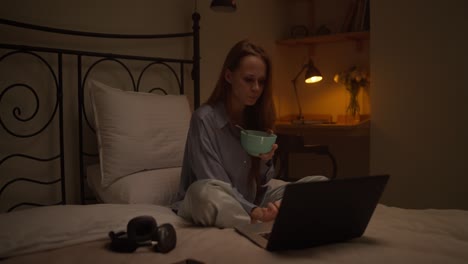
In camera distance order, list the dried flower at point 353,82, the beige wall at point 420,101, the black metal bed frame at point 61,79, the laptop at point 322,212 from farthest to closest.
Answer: the dried flower at point 353,82 < the beige wall at point 420,101 < the black metal bed frame at point 61,79 < the laptop at point 322,212

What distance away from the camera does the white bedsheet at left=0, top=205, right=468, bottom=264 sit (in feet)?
3.06

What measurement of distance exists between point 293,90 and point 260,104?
73.2 inches

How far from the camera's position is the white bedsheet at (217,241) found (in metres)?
0.93

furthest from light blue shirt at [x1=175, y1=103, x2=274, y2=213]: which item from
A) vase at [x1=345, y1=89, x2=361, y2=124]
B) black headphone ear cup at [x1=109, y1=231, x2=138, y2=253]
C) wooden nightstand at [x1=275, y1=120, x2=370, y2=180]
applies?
vase at [x1=345, y1=89, x2=361, y2=124]

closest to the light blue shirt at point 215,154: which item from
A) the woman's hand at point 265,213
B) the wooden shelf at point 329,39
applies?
the woman's hand at point 265,213

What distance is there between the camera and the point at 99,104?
1769 millimetres

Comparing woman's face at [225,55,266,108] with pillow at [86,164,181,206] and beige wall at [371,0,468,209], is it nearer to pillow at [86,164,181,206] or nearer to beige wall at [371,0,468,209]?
pillow at [86,164,181,206]

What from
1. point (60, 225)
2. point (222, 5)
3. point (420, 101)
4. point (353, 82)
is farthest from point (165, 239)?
point (353, 82)

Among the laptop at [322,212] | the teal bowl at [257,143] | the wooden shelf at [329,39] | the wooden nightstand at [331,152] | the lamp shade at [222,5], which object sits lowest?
Answer: the wooden nightstand at [331,152]

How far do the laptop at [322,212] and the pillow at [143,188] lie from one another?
619mm

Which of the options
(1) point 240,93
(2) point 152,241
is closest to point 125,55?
(1) point 240,93

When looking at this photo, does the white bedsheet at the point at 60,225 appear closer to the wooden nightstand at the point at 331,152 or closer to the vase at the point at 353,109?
the wooden nightstand at the point at 331,152

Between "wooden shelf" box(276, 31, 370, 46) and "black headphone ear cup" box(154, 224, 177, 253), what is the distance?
233 centimetres

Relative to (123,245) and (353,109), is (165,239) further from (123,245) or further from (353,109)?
(353,109)
